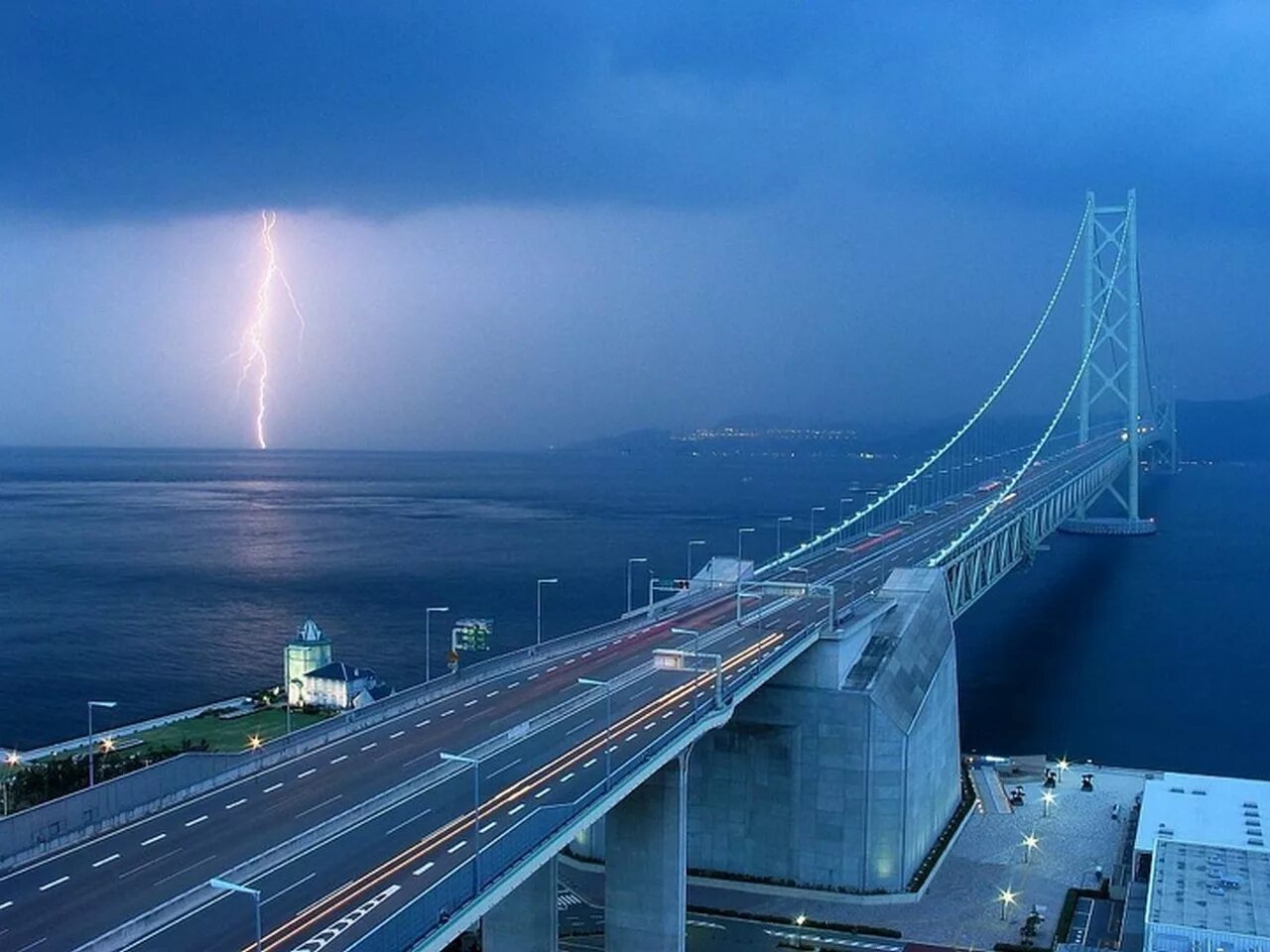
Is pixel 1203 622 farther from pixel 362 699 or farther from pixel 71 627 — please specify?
pixel 71 627

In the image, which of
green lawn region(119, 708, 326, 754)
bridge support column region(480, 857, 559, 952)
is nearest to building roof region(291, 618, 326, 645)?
green lawn region(119, 708, 326, 754)

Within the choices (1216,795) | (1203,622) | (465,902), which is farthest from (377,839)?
(1203,622)

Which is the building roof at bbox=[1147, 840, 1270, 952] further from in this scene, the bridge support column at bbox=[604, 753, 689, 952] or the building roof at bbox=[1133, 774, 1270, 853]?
the bridge support column at bbox=[604, 753, 689, 952]

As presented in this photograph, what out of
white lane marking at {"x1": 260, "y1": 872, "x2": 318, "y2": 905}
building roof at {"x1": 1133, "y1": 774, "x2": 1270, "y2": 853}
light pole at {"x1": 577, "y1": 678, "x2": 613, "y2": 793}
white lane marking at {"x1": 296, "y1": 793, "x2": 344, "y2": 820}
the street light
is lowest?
the street light

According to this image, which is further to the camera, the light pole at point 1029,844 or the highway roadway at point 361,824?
the light pole at point 1029,844

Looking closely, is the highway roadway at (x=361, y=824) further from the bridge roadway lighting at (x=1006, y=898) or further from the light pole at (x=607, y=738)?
the bridge roadway lighting at (x=1006, y=898)

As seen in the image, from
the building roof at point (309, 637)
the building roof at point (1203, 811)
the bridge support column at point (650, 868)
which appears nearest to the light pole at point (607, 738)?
the bridge support column at point (650, 868)

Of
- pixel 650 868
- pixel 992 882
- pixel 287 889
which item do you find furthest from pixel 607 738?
pixel 992 882
